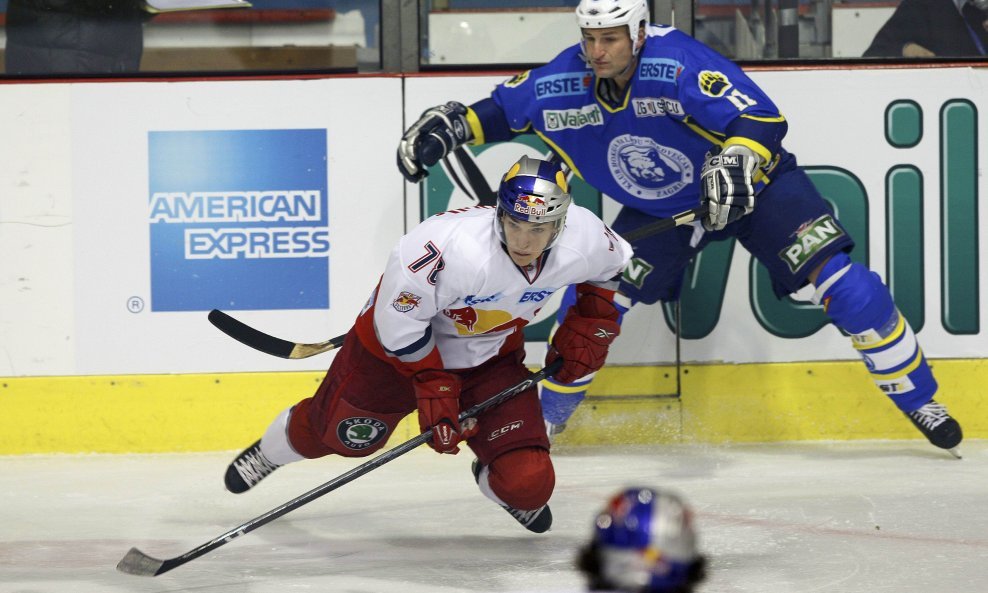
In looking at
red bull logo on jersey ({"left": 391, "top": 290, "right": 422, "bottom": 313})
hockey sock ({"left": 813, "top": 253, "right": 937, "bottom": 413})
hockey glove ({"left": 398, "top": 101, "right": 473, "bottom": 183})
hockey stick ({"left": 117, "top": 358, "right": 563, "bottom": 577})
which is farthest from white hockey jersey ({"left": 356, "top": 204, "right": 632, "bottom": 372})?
hockey sock ({"left": 813, "top": 253, "right": 937, "bottom": 413})

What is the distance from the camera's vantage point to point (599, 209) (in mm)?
4242

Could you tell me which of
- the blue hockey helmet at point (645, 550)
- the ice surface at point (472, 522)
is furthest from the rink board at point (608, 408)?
the blue hockey helmet at point (645, 550)

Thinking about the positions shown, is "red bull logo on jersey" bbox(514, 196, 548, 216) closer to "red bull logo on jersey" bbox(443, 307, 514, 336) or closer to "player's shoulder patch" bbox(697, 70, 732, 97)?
"red bull logo on jersey" bbox(443, 307, 514, 336)

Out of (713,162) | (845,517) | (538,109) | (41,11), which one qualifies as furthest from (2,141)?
(845,517)

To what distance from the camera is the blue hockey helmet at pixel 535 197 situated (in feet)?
8.78

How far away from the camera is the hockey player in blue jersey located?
3572mm

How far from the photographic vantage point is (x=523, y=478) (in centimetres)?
294

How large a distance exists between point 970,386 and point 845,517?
45.9 inches

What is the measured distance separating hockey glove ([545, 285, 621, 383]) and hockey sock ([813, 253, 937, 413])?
0.86 m

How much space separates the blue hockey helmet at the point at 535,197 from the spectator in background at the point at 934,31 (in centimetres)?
194

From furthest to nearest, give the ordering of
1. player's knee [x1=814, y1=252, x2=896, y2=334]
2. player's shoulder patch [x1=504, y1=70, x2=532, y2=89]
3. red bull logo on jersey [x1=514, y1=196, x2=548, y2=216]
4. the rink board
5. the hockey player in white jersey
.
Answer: the rink board, player's shoulder patch [x1=504, y1=70, x2=532, y2=89], player's knee [x1=814, y1=252, x2=896, y2=334], the hockey player in white jersey, red bull logo on jersey [x1=514, y1=196, x2=548, y2=216]

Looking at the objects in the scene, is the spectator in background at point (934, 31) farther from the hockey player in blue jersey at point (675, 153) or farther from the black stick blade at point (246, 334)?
the black stick blade at point (246, 334)

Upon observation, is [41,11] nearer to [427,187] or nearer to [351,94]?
[351,94]

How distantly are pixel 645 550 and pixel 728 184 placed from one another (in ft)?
7.22
